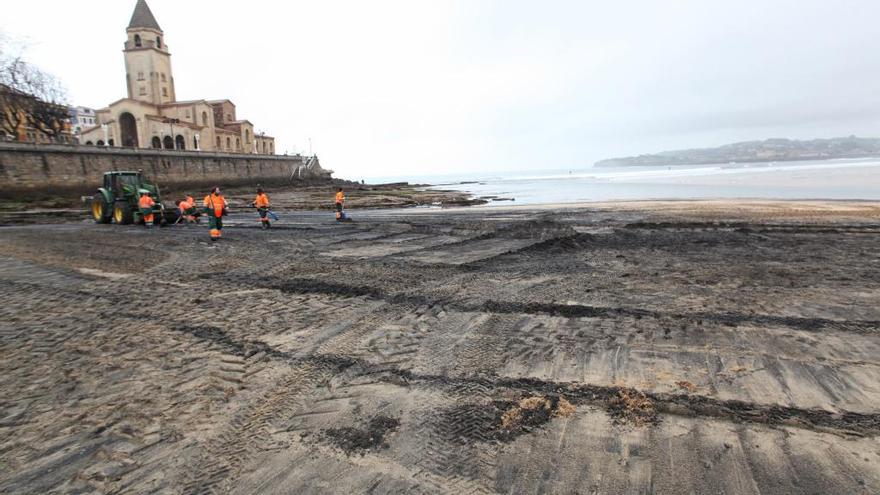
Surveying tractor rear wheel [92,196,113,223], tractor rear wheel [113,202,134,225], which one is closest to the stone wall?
tractor rear wheel [92,196,113,223]

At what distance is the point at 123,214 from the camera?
54.5 ft

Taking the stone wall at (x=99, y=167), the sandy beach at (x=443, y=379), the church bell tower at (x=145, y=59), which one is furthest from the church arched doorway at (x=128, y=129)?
the sandy beach at (x=443, y=379)

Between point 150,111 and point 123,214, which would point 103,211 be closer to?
point 123,214

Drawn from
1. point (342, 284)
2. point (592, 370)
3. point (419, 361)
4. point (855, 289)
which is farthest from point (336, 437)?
point (855, 289)

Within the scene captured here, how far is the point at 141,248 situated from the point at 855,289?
1476 cm

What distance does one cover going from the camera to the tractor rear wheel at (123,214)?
16562 mm

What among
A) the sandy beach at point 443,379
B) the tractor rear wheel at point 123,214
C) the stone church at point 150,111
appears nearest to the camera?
the sandy beach at point 443,379

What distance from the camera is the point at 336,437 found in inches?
126

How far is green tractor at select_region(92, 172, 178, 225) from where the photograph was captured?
16.5 metres

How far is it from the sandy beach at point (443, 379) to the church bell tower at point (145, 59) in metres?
57.9

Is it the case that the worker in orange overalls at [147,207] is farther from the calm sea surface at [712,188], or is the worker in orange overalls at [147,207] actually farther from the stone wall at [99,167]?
the stone wall at [99,167]

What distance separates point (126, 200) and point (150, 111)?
44.6 meters

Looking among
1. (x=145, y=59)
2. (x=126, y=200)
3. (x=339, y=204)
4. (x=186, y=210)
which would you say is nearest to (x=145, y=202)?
(x=186, y=210)

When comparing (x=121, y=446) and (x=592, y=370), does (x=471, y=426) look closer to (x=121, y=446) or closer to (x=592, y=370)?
(x=592, y=370)
